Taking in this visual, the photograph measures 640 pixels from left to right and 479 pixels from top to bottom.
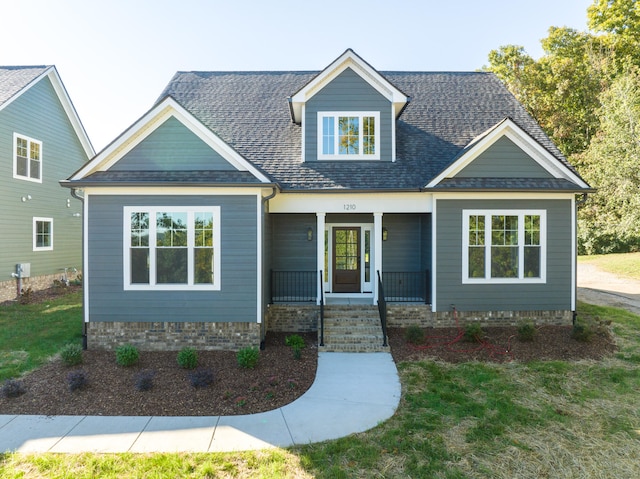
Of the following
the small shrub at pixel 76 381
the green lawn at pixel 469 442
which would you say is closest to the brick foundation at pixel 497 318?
the green lawn at pixel 469 442

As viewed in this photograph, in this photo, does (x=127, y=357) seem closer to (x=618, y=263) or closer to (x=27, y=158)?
(x=27, y=158)

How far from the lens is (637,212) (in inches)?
795

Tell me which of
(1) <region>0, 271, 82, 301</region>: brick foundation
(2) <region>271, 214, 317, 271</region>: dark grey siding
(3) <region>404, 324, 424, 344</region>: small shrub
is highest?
(2) <region>271, 214, 317, 271</region>: dark grey siding

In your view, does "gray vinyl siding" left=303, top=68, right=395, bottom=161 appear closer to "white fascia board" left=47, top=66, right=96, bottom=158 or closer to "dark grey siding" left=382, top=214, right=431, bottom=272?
"dark grey siding" left=382, top=214, right=431, bottom=272

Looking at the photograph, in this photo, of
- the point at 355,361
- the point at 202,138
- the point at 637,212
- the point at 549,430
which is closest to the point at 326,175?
the point at 202,138

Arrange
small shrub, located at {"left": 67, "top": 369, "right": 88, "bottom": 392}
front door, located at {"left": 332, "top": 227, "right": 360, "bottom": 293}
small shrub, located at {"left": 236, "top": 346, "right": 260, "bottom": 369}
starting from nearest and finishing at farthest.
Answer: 1. small shrub, located at {"left": 67, "top": 369, "right": 88, "bottom": 392}
2. small shrub, located at {"left": 236, "top": 346, "right": 260, "bottom": 369}
3. front door, located at {"left": 332, "top": 227, "right": 360, "bottom": 293}

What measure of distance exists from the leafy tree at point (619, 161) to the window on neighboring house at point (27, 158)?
2855cm

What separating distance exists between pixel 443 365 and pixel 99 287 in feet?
25.1

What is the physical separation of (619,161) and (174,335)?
24.5 metres

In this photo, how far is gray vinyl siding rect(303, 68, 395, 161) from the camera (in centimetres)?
1073

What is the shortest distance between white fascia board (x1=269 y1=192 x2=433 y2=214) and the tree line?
1932cm

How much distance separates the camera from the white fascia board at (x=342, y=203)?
32.8 ft

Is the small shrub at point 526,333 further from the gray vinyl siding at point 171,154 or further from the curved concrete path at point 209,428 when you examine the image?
the gray vinyl siding at point 171,154

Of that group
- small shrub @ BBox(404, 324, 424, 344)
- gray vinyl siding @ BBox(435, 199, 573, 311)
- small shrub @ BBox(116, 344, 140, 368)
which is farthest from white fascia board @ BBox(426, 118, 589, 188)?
small shrub @ BBox(116, 344, 140, 368)
